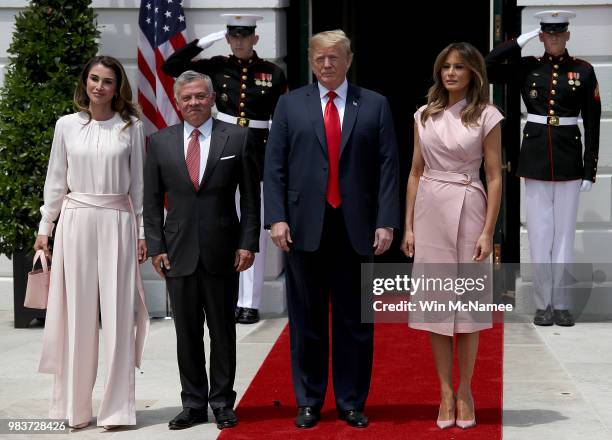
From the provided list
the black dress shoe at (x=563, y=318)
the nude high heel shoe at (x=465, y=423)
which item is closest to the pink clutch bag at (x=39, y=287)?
the nude high heel shoe at (x=465, y=423)

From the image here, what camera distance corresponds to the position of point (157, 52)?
Answer: 31.2 feet

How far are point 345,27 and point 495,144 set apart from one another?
15.7 feet

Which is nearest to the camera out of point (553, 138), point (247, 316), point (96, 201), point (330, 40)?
point (330, 40)

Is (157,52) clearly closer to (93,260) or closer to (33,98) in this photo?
(33,98)

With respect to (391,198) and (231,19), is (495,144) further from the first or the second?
(231,19)

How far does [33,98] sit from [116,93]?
2701mm

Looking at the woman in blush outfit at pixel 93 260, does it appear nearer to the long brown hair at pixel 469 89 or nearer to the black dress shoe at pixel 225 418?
the black dress shoe at pixel 225 418

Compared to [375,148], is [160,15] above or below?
above

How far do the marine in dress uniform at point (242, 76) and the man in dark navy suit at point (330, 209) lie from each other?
2.85 meters

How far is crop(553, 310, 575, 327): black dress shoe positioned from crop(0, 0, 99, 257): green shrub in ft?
12.2

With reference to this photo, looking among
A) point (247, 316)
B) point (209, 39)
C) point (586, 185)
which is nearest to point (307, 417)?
point (247, 316)

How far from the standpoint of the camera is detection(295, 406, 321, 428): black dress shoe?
6.24 metres

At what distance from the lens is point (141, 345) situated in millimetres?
6410

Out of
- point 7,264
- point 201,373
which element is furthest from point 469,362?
point 7,264
